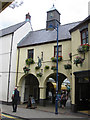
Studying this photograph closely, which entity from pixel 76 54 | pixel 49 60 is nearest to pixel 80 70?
pixel 76 54

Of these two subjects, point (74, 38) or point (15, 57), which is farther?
point (15, 57)

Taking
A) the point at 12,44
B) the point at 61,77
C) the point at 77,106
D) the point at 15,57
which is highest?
the point at 12,44

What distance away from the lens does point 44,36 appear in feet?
61.3

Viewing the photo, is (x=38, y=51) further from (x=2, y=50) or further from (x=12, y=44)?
(x=2, y=50)

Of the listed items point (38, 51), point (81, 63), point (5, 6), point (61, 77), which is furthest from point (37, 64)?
A: point (5, 6)

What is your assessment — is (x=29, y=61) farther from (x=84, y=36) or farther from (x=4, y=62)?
(x=84, y=36)

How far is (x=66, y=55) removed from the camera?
1517 centimetres

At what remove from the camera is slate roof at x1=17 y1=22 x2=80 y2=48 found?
1674 centimetres

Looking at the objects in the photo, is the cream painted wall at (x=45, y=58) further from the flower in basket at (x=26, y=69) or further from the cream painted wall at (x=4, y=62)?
the cream painted wall at (x=4, y=62)

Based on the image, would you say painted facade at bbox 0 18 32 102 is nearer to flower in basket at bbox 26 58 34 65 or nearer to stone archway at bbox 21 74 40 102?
stone archway at bbox 21 74 40 102

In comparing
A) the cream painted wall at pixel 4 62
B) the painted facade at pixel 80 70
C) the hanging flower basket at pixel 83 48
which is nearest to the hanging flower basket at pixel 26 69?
the cream painted wall at pixel 4 62

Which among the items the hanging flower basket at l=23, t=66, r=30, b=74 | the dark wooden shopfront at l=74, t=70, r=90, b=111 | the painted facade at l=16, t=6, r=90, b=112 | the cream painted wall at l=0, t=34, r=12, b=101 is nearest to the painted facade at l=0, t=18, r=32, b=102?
the cream painted wall at l=0, t=34, r=12, b=101

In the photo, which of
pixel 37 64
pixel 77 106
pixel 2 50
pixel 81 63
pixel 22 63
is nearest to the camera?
pixel 81 63

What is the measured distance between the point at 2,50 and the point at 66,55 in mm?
9430
